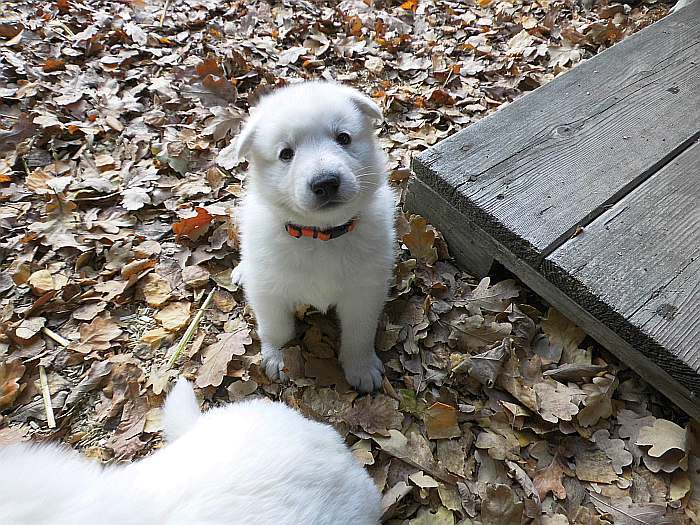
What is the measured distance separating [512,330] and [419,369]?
475 millimetres

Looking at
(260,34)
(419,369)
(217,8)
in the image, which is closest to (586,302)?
(419,369)

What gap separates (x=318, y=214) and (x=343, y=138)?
1.08 feet

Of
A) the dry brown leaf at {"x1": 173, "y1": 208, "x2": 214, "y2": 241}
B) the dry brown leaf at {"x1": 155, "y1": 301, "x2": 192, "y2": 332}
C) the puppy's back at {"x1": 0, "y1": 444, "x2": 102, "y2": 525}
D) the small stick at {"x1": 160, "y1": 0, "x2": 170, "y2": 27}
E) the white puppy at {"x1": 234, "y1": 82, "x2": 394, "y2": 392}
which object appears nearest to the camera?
the puppy's back at {"x1": 0, "y1": 444, "x2": 102, "y2": 525}

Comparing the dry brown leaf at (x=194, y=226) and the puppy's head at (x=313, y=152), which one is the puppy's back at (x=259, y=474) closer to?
the puppy's head at (x=313, y=152)

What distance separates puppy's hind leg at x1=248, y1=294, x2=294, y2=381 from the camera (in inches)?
82.8

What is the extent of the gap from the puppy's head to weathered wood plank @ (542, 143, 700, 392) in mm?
936

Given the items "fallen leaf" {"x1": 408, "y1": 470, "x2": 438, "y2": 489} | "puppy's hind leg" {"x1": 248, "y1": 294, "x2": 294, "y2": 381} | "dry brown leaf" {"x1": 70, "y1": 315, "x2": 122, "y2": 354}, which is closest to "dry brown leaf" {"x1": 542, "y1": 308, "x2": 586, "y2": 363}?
"fallen leaf" {"x1": 408, "y1": 470, "x2": 438, "y2": 489}

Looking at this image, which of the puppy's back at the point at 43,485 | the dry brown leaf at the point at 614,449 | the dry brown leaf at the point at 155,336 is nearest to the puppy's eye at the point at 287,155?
the dry brown leaf at the point at 155,336

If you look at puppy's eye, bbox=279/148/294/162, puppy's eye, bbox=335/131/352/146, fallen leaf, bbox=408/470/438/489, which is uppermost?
puppy's eye, bbox=335/131/352/146

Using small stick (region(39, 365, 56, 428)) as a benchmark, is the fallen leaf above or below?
above

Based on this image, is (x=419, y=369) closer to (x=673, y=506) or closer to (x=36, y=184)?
(x=673, y=506)

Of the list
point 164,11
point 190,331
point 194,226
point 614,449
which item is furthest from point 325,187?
point 164,11

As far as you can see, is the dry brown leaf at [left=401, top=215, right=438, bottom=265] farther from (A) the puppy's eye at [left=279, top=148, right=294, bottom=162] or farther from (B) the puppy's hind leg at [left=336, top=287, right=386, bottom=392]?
(A) the puppy's eye at [left=279, top=148, right=294, bottom=162]

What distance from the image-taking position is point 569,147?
99.7 inches
